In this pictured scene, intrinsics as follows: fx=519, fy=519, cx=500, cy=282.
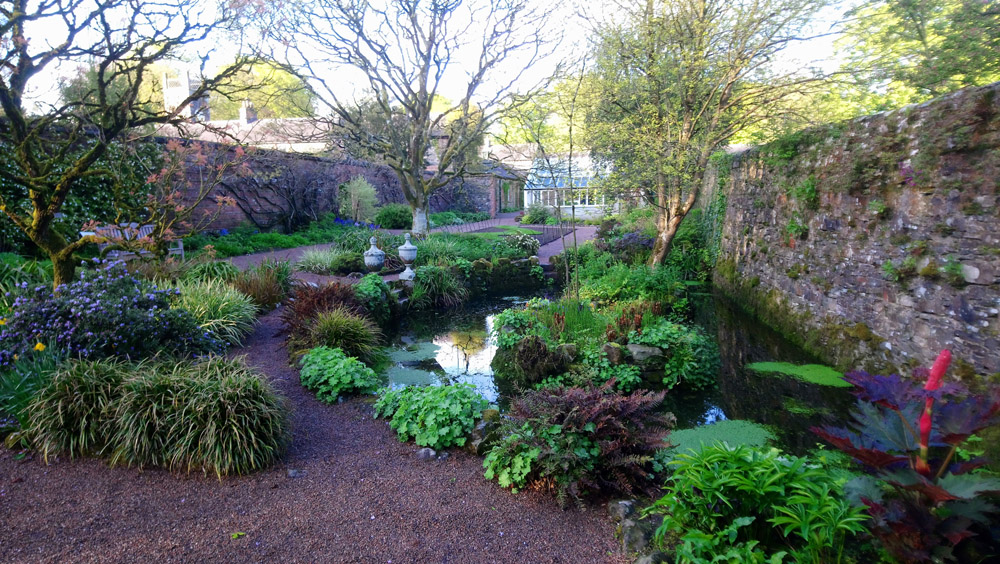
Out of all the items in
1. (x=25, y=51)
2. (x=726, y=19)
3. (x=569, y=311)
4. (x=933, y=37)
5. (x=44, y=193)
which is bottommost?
(x=569, y=311)

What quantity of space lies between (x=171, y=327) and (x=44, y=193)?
185cm

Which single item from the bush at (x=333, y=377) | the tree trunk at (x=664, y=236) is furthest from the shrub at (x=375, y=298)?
the tree trunk at (x=664, y=236)

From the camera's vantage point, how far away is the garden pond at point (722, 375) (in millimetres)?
4605

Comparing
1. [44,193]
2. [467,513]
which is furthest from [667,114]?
[44,193]

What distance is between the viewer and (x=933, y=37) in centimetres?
630

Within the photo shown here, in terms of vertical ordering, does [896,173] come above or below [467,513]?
above

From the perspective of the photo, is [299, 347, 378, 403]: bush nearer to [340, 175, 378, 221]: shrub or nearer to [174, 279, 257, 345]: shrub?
[174, 279, 257, 345]: shrub

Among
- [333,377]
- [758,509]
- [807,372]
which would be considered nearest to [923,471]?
[758,509]

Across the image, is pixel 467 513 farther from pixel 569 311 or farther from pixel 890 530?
pixel 569 311

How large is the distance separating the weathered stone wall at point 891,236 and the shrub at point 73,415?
636 cm

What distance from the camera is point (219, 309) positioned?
6.24 meters

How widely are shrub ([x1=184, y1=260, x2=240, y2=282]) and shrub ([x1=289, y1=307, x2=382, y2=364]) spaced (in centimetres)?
223

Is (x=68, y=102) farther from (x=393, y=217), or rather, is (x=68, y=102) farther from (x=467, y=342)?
(x=393, y=217)

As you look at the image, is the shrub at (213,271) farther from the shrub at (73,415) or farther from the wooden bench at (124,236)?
the shrub at (73,415)
